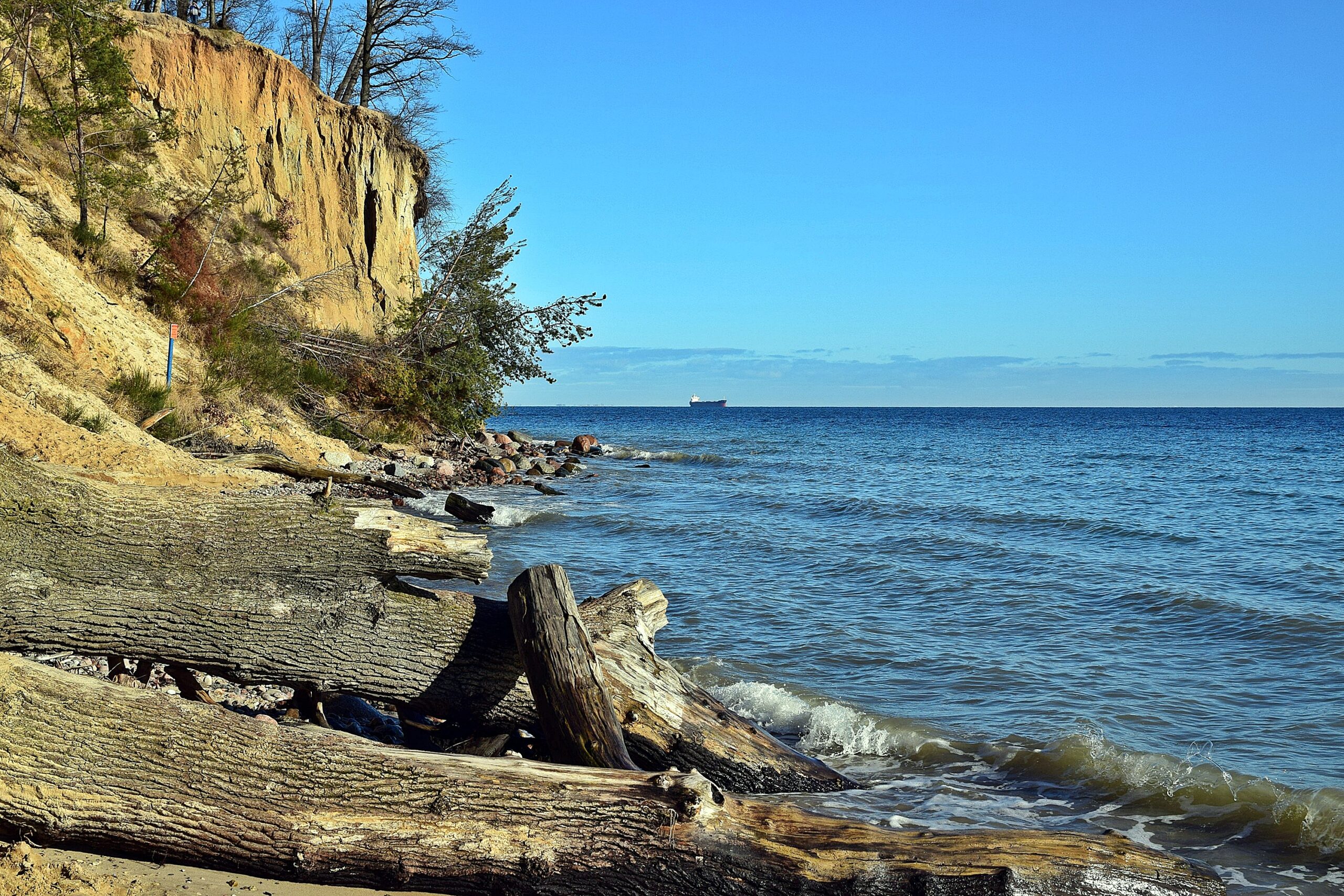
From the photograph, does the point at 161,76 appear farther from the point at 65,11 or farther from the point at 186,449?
the point at 186,449

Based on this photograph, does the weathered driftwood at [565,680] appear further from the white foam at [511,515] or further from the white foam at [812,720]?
the white foam at [511,515]

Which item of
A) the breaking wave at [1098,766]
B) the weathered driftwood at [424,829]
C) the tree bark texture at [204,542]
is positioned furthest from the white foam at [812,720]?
the tree bark texture at [204,542]

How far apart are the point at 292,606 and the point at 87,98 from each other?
1523cm

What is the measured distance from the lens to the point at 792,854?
3791mm

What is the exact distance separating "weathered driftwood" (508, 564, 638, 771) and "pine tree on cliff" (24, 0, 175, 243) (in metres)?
14.7

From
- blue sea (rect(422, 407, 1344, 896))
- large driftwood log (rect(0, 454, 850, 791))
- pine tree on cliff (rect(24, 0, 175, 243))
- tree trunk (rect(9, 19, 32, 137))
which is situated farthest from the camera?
pine tree on cliff (rect(24, 0, 175, 243))

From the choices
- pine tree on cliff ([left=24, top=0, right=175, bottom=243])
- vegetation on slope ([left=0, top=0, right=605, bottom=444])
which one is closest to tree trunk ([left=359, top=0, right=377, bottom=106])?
vegetation on slope ([left=0, top=0, right=605, bottom=444])

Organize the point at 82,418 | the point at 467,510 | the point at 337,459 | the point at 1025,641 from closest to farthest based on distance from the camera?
the point at 1025,641 < the point at 82,418 < the point at 467,510 < the point at 337,459

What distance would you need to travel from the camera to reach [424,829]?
379 centimetres

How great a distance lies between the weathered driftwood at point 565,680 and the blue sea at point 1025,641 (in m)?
1.49

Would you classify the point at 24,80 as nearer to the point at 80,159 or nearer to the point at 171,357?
the point at 80,159

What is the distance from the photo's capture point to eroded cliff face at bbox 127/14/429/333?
2244cm

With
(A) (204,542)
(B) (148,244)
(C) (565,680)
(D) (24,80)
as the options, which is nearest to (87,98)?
(D) (24,80)

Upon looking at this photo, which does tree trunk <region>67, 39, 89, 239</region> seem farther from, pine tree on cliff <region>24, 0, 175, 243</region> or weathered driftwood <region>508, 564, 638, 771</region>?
weathered driftwood <region>508, 564, 638, 771</region>
